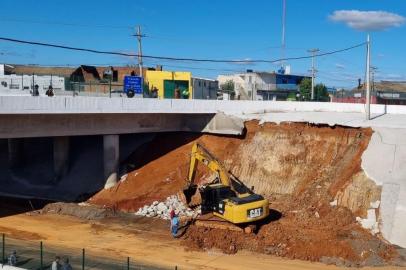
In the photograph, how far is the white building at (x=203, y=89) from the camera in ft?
211

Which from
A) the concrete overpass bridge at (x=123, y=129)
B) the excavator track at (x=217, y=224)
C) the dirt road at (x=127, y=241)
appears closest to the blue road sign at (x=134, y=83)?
the concrete overpass bridge at (x=123, y=129)

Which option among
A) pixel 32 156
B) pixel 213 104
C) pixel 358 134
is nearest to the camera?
pixel 358 134

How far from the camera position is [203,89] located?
6631cm

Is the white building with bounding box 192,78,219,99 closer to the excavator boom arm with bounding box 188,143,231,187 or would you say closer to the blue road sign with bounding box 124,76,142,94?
the blue road sign with bounding box 124,76,142,94

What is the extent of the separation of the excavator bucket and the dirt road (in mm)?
2340

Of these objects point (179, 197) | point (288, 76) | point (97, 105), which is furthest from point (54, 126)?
point (288, 76)

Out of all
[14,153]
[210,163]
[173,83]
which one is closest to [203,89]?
[173,83]

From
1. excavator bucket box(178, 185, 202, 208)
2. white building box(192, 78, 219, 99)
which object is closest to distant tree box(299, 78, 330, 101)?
white building box(192, 78, 219, 99)

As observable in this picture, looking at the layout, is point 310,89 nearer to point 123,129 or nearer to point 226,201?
point 123,129

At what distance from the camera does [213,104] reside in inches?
1709

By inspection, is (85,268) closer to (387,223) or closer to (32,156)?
(387,223)

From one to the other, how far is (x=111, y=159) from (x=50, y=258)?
51.8ft

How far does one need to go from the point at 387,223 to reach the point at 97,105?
20.1 m

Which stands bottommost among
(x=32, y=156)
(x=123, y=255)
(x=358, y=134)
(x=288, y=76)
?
(x=123, y=255)
